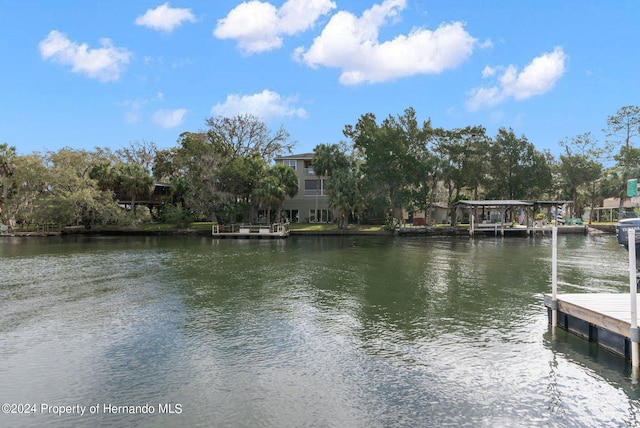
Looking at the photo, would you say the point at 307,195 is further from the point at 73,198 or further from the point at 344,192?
the point at 73,198

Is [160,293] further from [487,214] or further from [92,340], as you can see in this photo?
[487,214]

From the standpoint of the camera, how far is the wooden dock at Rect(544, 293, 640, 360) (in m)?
8.34

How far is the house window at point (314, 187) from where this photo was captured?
56.0m

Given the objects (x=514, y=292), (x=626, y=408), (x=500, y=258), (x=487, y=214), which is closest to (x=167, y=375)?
(x=626, y=408)

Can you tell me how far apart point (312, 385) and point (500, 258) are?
22302mm

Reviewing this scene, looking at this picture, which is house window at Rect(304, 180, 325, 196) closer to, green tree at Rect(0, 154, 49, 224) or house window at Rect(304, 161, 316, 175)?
house window at Rect(304, 161, 316, 175)

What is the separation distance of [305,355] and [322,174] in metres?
41.5

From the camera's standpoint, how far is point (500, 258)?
26672 millimetres

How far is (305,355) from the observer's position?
9242 millimetres

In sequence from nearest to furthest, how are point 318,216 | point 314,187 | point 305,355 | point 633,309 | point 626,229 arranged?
1. point 633,309
2. point 305,355
3. point 626,229
4. point 314,187
5. point 318,216

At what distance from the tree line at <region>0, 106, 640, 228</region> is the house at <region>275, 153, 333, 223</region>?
3660mm

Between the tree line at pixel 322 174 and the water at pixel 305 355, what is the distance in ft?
98.4

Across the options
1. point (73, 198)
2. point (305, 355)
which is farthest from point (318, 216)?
point (305, 355)

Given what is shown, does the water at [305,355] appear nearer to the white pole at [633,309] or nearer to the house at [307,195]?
the white pole at [633,309]
